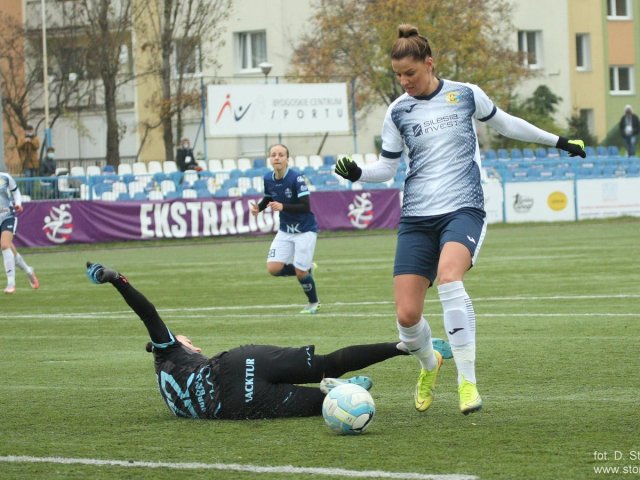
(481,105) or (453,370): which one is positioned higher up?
(481,105)

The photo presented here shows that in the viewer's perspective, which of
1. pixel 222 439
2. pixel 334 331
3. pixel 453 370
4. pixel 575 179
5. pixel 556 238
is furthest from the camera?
pixel 575 179

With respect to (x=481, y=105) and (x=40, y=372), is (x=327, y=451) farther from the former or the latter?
(x=40, y=372)

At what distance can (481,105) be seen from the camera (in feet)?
28.4

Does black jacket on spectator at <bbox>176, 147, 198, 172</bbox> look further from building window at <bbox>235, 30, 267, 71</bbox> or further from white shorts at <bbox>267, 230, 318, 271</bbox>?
white shorts at <bbox>267, 230, 318, 271</bbox>

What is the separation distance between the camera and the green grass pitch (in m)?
6.92

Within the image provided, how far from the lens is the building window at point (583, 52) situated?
212 ft

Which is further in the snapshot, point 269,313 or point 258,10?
point 258,10

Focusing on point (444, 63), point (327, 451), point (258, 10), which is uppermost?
point (258, 10)

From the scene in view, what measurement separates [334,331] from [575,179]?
1058 inches

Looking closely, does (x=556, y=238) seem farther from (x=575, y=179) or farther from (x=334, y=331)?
Answer: (x=334, y=331)

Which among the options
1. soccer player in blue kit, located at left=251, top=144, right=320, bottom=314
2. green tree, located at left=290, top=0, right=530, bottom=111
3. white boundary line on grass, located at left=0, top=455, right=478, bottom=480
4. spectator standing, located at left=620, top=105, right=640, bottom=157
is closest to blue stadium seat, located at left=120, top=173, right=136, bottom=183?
green tree, located at left=290, top=0, right=530, bottom=111

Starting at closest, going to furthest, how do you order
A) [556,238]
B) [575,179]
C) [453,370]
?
1. [453,370]
2. [556,238]
3. [575,179]

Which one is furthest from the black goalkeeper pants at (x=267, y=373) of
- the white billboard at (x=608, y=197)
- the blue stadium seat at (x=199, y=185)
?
the white billboard at (x=608, y=197)

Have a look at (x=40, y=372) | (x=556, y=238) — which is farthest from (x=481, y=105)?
(x=556, y=238)
